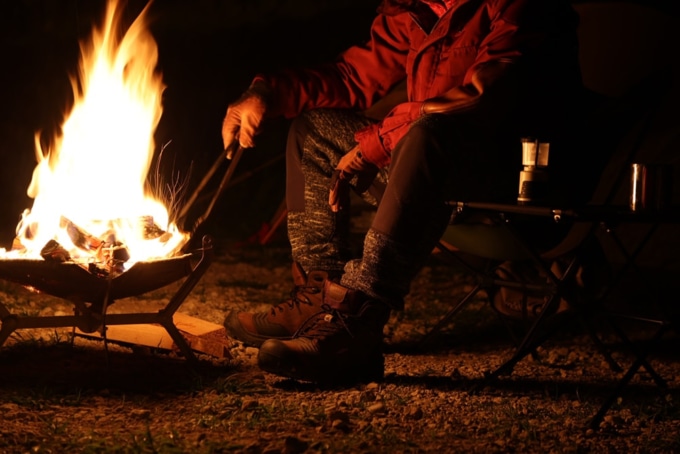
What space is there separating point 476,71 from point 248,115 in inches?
37.9

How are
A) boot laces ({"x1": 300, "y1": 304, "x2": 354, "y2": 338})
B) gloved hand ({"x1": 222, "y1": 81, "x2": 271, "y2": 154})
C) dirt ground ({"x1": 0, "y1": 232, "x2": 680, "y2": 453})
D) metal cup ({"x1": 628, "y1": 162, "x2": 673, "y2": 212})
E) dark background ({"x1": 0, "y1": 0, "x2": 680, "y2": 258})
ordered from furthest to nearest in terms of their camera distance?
dark background ({"x1": 0, "y1": 0, "x2": 680, "y2": 258}) → gloved hand ({"x1": 222, "y1": 81, "x2": 271, "y2": 154}) → boot laces ({"x1": 300, "y1": 304, "x2": 354, "y2": 338}) → metal cup ({"x1": 628, "y1": 162, "x2": 673, "y2": 212}) → dirt ground ({"x1": 0, "y1": 232, "x2": 680, "y2": 453})

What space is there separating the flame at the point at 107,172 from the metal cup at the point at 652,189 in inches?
62.0

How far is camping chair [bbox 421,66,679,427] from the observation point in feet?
9.17

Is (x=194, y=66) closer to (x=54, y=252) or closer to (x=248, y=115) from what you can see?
(x=248, y=115)

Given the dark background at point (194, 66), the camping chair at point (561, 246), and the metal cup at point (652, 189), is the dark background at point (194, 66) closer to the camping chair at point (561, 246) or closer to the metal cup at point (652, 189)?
the camping chair at point (561, 246)

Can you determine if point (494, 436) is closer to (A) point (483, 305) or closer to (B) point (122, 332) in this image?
(B) point (122, 332)

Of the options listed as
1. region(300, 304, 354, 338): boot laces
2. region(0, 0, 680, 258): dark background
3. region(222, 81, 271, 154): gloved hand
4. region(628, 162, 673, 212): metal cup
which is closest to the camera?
region(628, 162, 673, 212): metal cup

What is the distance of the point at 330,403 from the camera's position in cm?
283

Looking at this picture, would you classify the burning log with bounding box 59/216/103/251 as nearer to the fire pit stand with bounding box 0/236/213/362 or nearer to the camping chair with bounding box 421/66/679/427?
the fire pit stand with bounding box 0/236/213/362

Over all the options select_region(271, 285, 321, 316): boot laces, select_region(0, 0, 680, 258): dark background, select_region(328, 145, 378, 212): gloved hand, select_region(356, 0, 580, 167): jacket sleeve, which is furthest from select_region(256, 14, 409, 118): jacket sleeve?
select_region(0, 0, 680, 258): dark background

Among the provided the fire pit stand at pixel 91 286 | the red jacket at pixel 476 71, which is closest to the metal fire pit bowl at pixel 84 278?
the fire pit stand at pixel 91 286

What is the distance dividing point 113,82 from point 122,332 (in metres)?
1.08

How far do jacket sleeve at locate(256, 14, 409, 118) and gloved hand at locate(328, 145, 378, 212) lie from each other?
39 centimetres

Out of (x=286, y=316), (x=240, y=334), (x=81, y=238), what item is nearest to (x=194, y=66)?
(x=240, y=334)
